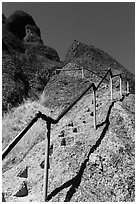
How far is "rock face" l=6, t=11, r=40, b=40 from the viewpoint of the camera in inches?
1356

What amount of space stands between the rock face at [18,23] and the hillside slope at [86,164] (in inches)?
1186

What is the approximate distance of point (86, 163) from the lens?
4.15 meters

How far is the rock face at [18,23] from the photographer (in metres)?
34.4

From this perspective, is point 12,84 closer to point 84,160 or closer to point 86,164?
point 84,160

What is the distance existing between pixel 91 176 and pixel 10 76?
439 inches

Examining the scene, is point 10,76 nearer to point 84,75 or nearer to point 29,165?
point 84,75

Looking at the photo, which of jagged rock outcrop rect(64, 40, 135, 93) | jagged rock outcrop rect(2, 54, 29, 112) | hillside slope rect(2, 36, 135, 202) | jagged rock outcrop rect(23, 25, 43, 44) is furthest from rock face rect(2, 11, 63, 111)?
jagged rock outcrop rect(23, 25, 43, 44)

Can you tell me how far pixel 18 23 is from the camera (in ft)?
115

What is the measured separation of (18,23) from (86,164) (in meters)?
33.9

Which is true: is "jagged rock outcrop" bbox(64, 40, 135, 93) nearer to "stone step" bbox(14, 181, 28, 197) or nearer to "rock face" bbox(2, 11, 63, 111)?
"rock face" bbox(2, 11, 63, 111)

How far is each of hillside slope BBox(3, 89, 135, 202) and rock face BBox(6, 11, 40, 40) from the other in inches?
1186

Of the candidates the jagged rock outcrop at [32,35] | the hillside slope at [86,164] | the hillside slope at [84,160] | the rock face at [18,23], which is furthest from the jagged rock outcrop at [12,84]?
the rock face at [18,23]

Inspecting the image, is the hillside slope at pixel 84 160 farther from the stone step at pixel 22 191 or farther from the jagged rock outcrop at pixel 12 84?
the jagged rock outcrop at pixel 12 84

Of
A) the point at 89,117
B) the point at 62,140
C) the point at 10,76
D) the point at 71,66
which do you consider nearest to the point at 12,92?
the point at 10,76
